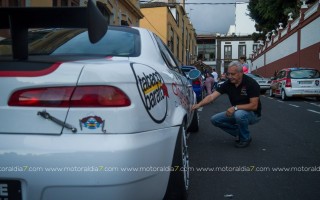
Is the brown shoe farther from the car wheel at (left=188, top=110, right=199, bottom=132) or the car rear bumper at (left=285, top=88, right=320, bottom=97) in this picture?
the car rear bumper at (left=285, top=88, right=320, bottom=97)

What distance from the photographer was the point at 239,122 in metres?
5.27

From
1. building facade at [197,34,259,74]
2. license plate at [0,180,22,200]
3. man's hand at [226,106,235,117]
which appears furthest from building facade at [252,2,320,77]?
building facade at [197,34,259,74]

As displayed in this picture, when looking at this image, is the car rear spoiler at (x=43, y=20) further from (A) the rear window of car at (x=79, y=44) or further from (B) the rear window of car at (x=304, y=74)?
(B) the rear window of car at (x=304, y=74)

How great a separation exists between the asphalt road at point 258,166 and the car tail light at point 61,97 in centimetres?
170

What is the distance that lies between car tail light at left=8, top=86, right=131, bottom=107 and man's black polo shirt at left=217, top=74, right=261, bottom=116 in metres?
3.48

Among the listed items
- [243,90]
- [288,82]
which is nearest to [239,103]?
[243,90]

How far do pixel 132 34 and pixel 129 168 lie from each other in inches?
64.6

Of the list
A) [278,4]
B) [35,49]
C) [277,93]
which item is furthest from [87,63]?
[278,4]

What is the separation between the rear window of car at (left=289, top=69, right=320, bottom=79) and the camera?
50.1 feet

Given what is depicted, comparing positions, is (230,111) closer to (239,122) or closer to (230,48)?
(239,122)

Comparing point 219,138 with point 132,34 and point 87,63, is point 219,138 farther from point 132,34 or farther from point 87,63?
point 87,63

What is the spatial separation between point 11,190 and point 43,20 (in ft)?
3.48

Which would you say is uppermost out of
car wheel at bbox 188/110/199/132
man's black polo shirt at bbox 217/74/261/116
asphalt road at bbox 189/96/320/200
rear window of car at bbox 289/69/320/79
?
rear window of car at bbox 289/69/320/79

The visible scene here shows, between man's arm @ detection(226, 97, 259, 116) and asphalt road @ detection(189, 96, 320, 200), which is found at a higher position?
man's arm @ detection(226, 97, 259, 116)
